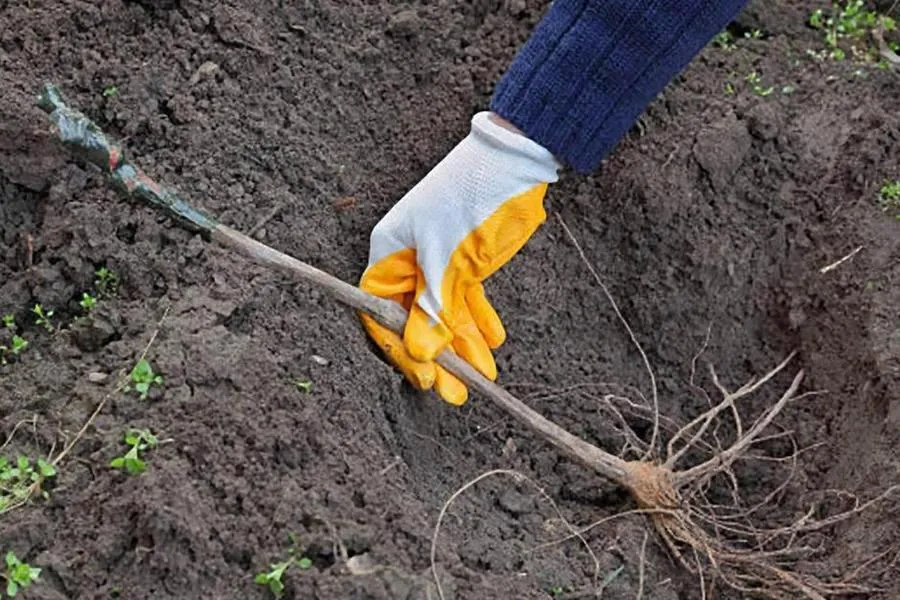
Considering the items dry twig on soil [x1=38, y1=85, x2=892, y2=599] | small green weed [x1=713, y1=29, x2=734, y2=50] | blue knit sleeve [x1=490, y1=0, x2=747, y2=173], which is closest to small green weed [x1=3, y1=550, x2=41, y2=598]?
dry twig on soil [x1=38, y1=85, x2=892, y2=599]

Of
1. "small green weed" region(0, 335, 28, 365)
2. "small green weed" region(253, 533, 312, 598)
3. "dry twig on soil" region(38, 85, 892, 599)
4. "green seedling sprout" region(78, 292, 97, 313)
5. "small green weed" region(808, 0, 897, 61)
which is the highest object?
"small green weed" region(808, 0, 897, 61)

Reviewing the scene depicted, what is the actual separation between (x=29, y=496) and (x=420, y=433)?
2.43 feet

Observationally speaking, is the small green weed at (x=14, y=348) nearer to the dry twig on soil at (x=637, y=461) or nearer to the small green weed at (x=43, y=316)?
the small green weed at (x=43, y=316)

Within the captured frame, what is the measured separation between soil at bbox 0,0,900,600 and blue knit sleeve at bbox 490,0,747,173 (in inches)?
13.8

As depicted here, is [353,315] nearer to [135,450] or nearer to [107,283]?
[107,283]

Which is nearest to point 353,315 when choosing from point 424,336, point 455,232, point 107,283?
point 424,336

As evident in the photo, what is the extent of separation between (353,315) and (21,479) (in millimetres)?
695

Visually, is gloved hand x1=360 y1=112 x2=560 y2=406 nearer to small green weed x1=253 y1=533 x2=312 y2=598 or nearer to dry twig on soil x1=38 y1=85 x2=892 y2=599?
dry twig on soil x1=38 y1=85 x2=892 y2=599

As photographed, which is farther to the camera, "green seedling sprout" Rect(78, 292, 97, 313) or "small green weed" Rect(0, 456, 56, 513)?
"green seedling sprout" Rect(78, 292, 97, 313)

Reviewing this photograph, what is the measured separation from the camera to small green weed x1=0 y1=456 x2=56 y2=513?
1879mm

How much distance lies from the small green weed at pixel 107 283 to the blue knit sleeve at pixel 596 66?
31.3 inches

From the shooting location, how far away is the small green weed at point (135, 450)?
6.14 ft

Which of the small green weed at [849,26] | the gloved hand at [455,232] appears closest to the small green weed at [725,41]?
the small green weed at [849,26]

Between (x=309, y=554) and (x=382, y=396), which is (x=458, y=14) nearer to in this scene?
(x=382, y=396)
